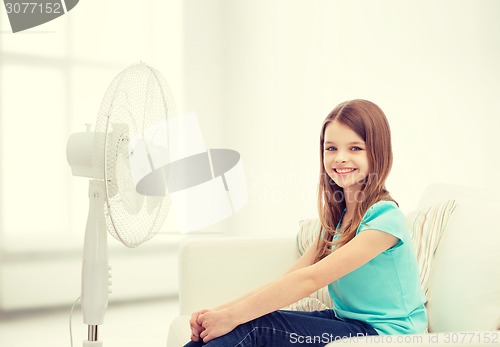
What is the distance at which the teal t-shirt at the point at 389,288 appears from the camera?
4.83 feet

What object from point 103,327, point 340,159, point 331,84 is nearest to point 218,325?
point 340,159

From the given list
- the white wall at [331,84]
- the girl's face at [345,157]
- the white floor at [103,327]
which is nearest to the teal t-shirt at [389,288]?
the girl's face at [345,157]

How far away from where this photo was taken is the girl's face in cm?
156

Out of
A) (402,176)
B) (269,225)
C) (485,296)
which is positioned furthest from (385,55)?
(485,296)

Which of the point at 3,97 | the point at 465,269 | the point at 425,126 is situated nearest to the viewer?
the point at 465,269

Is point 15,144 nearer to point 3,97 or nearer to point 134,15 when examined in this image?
point 3,97

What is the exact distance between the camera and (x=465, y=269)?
1629 millimetres

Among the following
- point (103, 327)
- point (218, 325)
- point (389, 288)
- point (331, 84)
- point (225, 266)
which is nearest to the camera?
point (218, 325)

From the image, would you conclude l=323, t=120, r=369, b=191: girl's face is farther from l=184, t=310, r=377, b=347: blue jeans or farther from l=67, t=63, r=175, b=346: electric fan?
l=67, t=63, r=175, b=346: electric fan

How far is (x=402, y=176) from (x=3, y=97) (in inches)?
82.6

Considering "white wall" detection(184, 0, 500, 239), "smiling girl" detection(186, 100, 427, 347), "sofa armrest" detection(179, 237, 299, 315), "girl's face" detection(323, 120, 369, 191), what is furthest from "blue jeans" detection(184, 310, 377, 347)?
"white wall" detection(184, 0, 500, 239)

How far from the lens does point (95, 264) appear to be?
5.83 ft

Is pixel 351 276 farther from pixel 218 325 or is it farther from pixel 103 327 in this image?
pixel 103 327

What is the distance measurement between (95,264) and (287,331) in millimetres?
611
